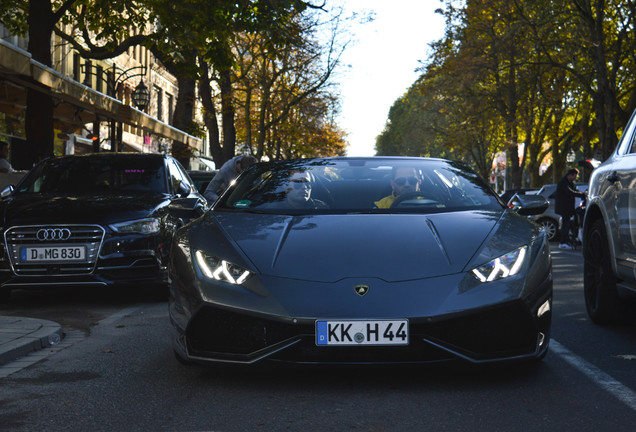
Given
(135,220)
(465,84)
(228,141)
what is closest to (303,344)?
(135,220)

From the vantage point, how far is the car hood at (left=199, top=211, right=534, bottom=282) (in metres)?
4.80

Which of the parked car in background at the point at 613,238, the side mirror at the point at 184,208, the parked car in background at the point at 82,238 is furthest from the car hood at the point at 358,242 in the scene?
the parked car in background at the point at 82,238

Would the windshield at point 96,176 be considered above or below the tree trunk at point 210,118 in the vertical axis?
below

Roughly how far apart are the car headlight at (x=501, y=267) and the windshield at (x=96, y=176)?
19.2 feet

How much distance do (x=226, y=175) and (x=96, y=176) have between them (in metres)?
2.69

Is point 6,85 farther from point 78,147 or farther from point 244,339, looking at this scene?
point 78,147

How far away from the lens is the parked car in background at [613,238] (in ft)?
21.1

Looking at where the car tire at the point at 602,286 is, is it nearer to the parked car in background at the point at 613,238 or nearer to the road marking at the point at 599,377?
the parked car in background at the point at 613,238

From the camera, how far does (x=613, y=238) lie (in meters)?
6.77

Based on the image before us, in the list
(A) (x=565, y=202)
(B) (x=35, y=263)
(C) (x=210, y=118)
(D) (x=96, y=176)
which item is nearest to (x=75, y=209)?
(B) (x=35, y=263)

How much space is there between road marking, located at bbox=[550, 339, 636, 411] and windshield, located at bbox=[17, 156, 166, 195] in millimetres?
5395

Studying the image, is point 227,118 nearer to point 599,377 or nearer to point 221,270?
point 221,270

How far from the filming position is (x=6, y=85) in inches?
634

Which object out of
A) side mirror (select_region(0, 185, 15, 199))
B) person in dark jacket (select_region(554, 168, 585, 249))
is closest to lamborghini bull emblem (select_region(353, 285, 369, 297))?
side mirror (select_region(0, 185, 15, 199))
